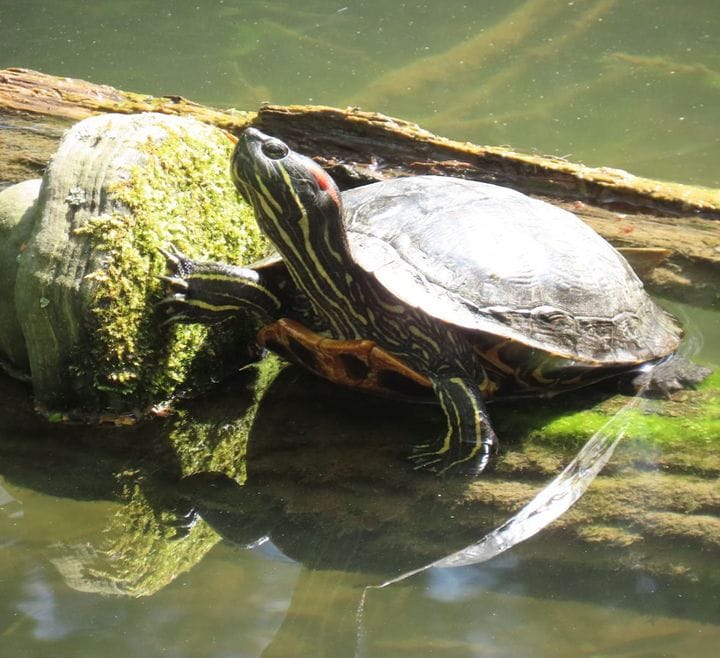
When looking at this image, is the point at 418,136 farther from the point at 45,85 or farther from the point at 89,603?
the point at 89,603

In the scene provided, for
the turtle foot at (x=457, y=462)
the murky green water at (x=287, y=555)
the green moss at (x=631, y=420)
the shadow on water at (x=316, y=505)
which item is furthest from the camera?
the green moss at (x=631, y=420)

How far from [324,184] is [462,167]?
5.73 feet

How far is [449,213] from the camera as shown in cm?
339

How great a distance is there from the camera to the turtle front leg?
3264 mm

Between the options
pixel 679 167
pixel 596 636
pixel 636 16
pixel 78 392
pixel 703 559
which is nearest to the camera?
pixel 596 636

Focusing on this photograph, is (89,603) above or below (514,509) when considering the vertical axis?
below

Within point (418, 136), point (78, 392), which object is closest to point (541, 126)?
point (418, 136)

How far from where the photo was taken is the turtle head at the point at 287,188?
306 centimetres

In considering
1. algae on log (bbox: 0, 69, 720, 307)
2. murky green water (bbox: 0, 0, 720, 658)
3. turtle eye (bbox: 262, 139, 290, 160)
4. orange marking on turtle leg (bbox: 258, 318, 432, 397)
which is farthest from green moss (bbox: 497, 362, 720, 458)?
turtle eye (bbox: 262, 139, 290, 160)

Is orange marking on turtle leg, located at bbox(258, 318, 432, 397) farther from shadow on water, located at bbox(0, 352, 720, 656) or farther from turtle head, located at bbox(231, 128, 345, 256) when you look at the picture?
turtle head, located at bbox(231, 128, 345, 256)

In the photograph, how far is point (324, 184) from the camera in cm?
312

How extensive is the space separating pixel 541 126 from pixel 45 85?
425 centimetres

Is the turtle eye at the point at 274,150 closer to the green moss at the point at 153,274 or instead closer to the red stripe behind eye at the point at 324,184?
the red stripe behind eye at the point at 324,184

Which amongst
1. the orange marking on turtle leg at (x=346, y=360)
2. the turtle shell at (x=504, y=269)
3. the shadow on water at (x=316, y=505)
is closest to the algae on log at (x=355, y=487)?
the shadow on water at (x=316, y=505)
